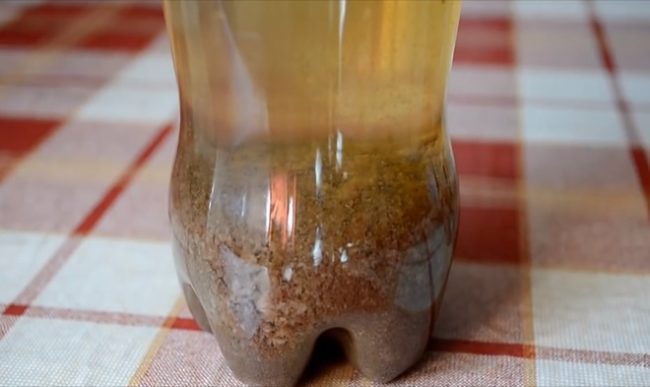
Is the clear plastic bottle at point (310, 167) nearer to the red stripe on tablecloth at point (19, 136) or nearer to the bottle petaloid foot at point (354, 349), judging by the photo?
the bottle petaloid foot at point (354, 349)

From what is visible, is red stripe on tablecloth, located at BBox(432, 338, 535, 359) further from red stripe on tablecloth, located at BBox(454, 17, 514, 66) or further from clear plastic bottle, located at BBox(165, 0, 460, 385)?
red stripe on tablecloth, located at BBox(454, 17, 514, 66)

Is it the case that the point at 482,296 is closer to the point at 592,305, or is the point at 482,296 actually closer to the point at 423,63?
the point at 592,305

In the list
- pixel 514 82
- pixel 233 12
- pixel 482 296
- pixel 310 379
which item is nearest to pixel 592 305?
pixel 482 296

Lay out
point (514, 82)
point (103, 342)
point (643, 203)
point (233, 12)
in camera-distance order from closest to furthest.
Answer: point (233, 12) < point (103, 342) < point (643, 203) < point (514, 82)

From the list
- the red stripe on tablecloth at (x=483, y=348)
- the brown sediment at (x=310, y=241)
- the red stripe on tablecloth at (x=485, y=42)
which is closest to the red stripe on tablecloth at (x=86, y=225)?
the brown sediment at (x=310, y=241)

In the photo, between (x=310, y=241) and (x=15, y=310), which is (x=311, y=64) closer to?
(x=310, y=241)

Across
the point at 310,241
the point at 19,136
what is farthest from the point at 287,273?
the point at 19,136
